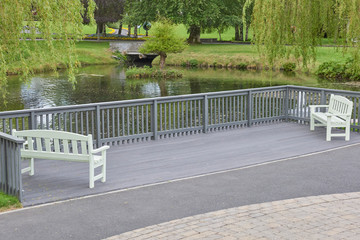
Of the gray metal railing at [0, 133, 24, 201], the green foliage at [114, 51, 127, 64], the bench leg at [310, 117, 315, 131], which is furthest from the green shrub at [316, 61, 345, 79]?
the gray metal railing at [0, 133, 24, 201]

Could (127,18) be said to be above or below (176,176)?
above

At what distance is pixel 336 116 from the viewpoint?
13.5m

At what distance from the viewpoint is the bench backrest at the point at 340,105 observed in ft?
40.9

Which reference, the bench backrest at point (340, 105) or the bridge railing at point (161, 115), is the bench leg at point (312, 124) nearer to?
the bench backrest at point (340, 105)

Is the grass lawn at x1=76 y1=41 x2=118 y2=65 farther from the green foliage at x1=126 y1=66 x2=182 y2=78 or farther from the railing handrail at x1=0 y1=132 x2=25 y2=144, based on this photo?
the railing handrail at x1=0 y1=132 x2=25 y2=144

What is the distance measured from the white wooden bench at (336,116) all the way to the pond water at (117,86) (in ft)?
44.1

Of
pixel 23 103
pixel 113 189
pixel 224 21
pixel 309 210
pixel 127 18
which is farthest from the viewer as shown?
pixel 127 18

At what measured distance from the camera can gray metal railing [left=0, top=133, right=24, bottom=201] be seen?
24.6 feet

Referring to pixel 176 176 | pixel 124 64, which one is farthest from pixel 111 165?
pixel 124 64

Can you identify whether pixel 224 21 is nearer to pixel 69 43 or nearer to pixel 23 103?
pixel 23 103

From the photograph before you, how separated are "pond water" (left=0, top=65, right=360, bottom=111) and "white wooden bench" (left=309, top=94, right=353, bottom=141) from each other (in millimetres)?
13456

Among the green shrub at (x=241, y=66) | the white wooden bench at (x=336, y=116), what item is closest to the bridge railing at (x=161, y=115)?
the white wooden bench at (x=336, y=116)

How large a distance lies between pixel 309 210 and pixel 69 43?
6191mm

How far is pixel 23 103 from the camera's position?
29078 millimetres
